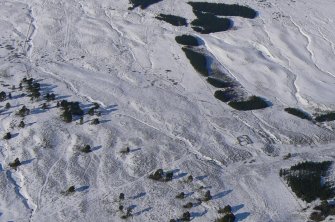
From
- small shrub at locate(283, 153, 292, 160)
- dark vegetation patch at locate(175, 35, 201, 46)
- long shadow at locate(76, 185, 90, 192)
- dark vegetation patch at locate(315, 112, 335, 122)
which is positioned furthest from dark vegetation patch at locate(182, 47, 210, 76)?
long shadow at locate(76, 185, 90, 192)

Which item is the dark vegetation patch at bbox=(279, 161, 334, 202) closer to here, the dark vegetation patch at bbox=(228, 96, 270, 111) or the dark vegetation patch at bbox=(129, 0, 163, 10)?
the dark vegetation patch at bbox=(228, 96, 270, 111)

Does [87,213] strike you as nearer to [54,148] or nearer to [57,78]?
[54,148]

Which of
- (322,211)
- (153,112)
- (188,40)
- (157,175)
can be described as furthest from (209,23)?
(322,211)

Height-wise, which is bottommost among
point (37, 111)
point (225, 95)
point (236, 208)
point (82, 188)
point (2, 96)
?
point (82, 188)

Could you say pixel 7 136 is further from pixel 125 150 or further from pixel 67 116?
pixel 125 150

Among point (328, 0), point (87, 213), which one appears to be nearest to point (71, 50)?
point (87, 213)

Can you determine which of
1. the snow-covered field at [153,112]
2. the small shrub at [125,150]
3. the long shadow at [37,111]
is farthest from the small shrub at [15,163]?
the small shrub at [125,150]
